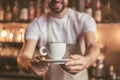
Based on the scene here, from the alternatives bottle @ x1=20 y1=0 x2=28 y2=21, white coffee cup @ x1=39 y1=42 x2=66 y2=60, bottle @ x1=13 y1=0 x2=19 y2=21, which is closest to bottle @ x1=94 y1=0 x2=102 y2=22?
bottle @ x1=20 y1=0 x2=28 y2=21

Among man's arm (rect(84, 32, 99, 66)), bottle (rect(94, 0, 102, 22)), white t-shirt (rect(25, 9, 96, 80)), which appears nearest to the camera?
man's arm (rect(84, 32, 99, 66))

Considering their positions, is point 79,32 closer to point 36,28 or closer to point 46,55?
point 36,28

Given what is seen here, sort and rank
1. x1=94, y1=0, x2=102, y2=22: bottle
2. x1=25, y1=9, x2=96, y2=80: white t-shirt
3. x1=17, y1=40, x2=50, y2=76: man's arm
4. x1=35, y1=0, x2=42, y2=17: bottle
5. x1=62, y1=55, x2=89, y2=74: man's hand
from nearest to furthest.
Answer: x1=62, y1=55, x2=89, y2=74: man's hand
x1=17, y1=40, x2=50, y2=76: man's arm
x1=25, y1=9, x2=96, y2=80: white t-shirt
x1=94, y1=0, x2=102, y2=22: bottle
x1=35, y1=0, x2=42, y2=17: bottle

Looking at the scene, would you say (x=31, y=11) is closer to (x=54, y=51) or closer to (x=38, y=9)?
(x=38, y=9)

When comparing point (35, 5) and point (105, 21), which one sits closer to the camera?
point (105, 21)

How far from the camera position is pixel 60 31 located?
1747 mm

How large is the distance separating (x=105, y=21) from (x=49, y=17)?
4.23 feet

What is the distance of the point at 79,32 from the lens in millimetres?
1719

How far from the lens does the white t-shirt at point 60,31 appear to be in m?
1.71

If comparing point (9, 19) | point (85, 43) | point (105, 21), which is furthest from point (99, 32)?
point (85, 43)

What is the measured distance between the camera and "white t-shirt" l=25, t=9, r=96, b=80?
5.60 ft

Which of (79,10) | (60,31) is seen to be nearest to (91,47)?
(60,31)

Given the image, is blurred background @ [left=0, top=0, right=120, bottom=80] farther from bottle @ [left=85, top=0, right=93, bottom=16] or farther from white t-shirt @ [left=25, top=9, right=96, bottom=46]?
white t-shirt @ [left=25, top=9, right=96, bottom=46]

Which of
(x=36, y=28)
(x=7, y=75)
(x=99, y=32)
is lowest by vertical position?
(x=7, y=75)
